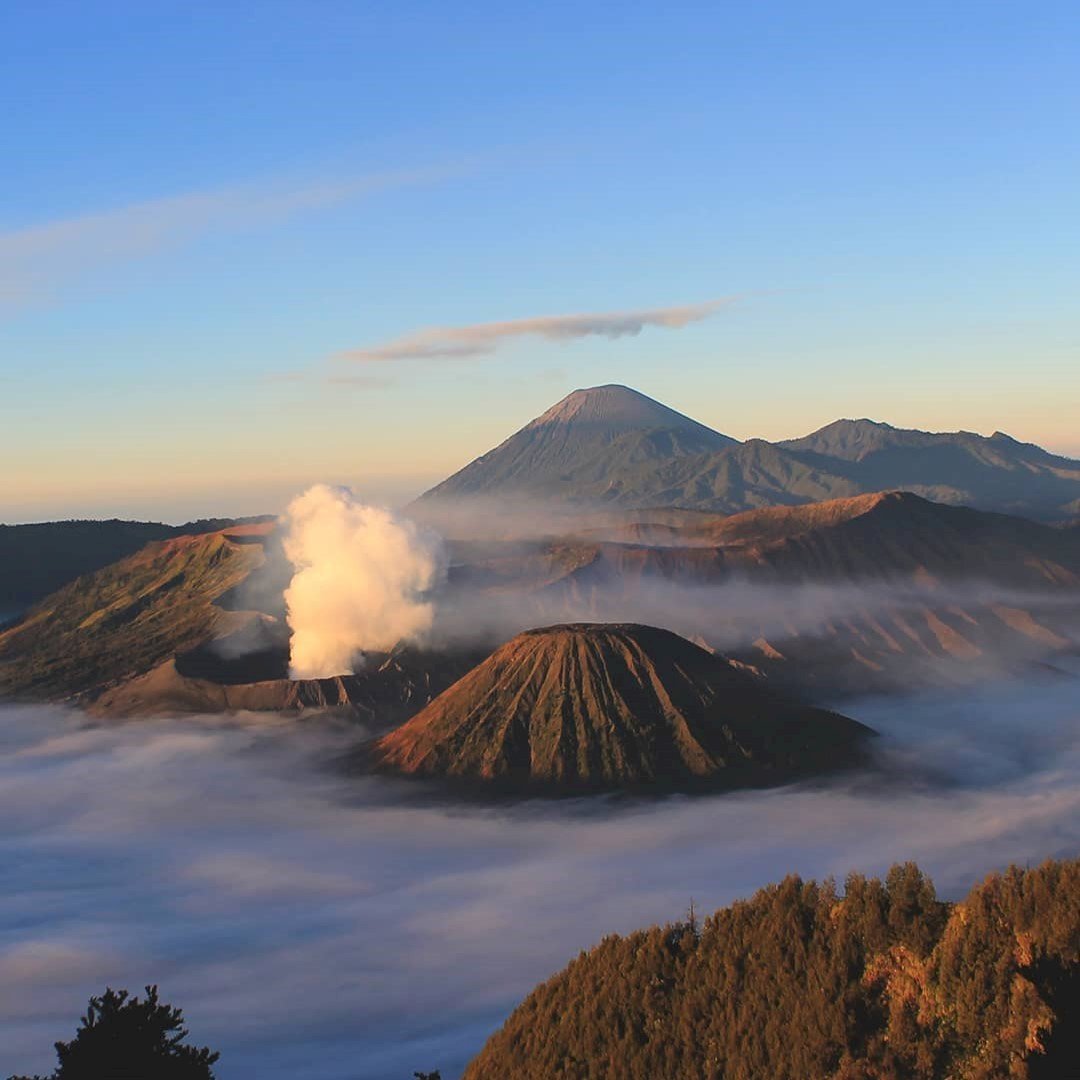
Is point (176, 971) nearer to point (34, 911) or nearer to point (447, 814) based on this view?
point (34, 911)


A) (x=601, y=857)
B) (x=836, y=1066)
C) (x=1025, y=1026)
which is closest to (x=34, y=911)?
(x=601, y=857)

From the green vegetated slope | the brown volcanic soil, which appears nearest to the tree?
the green vegetated slope

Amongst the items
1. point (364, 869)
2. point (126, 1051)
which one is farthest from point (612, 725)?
point (126, 1051)

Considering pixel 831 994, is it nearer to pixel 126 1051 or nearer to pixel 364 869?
pixel 126 1051

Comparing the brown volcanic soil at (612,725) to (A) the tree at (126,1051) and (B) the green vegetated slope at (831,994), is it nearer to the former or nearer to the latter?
(B) the green vegetated slope at (831,994)

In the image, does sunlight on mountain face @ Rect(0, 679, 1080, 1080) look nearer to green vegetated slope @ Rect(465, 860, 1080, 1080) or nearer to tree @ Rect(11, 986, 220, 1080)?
green vegetated slope @ Rect(465, 860, 1080, 1080)

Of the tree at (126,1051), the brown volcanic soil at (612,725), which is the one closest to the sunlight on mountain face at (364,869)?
the brown volcanic soil at (612,725)
